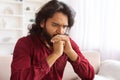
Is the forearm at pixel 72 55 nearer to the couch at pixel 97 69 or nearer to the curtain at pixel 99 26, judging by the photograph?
the couch at pixel 97 69

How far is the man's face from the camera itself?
1344 mm

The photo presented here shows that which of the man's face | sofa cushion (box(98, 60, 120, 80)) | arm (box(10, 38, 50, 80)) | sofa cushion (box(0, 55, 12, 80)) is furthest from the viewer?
sofa cushion (box(98, 60, 120, 80))

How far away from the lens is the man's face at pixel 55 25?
1.34m

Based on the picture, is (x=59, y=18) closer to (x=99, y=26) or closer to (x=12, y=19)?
(x=99, y=26)

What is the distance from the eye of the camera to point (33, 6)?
13.4 feet

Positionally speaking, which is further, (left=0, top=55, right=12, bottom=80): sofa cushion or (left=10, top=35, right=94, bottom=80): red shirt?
(left=0, top=55, right=12, bottom=80): sofa cushion

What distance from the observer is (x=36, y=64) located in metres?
1.31

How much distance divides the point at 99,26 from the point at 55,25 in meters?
1.91

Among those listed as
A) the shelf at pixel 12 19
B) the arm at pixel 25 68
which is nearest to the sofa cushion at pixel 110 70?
the arm at pixel 25 68

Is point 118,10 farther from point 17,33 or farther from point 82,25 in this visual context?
point 17,33

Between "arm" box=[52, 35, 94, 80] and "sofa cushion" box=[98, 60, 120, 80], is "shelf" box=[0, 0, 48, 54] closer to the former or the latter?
"sofa cushion" box=[98, 60, 120, 80]

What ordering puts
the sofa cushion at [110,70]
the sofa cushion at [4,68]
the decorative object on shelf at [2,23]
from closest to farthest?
the sofa cushion at [4,68] < the sofa cushion at [110,70] < the decorative object on shelf at [2,23]

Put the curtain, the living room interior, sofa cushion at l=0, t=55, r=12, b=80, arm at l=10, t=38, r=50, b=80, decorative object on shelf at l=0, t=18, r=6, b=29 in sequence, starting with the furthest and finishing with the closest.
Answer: decorative object on shelf at l=0, t=18, r=6, b=29
the curtain
the living room interior
sofa cushion at l=0, t=55, r=12, b=80
arm at l=10, t=38, r=50, b=80

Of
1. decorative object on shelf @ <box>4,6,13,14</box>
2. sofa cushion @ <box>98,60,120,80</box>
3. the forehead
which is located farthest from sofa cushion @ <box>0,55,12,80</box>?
decorative object on shelf @ <box>4,6,13,14</box>
